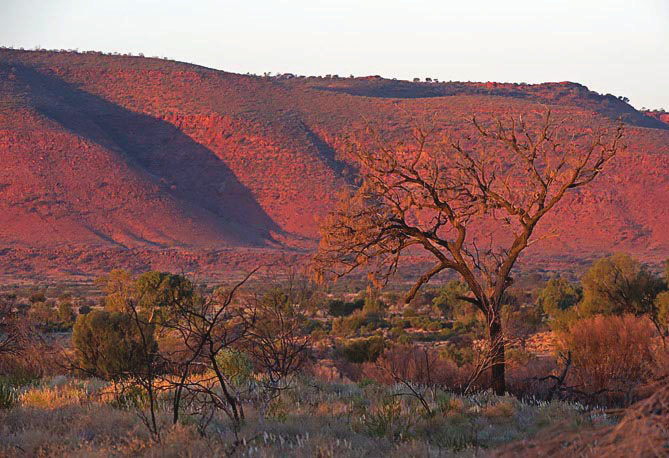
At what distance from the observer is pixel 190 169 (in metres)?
88.7

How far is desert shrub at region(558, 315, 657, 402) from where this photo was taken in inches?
543

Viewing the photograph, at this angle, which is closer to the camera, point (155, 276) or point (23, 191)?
point (155, 276)

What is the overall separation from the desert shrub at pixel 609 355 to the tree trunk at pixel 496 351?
4.86ft

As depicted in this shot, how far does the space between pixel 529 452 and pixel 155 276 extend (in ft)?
87.9

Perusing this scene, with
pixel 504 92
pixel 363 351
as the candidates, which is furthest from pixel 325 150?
pixel 363 351

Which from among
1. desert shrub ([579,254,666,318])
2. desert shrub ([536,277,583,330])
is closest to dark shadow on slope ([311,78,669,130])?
desert shrub ([536,277,583,330])

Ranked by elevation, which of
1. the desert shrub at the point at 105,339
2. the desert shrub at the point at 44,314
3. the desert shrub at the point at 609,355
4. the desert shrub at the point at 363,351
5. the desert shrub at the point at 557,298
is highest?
the desert shrub at the point at 609,355

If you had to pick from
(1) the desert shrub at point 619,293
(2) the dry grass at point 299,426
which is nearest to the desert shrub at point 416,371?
(2) the dry grass at point 299,426

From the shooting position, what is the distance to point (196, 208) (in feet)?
266

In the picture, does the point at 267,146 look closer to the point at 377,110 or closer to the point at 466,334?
the point at 377,110

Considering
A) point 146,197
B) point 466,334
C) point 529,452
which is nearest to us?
point 529,452

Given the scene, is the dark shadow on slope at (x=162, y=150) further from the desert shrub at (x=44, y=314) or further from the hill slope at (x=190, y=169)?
the desert shrub at (x=44, y=314)

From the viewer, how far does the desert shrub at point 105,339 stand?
18.3m

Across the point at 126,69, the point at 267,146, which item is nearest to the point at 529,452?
the point at 267,146
